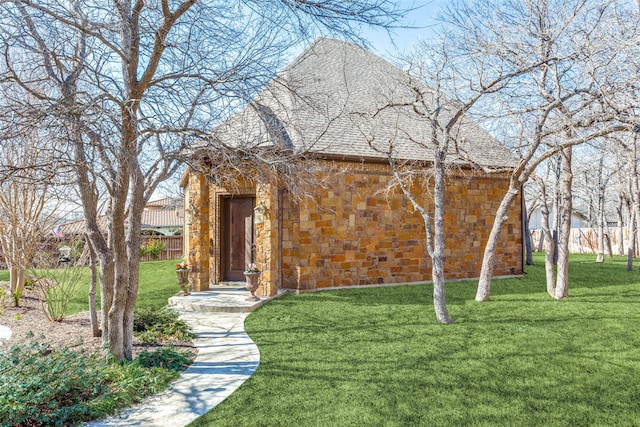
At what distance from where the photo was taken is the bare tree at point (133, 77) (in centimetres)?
437

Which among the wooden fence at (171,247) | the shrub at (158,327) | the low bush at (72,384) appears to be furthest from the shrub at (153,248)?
the low bush at (72,384)

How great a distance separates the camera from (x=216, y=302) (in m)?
9.16

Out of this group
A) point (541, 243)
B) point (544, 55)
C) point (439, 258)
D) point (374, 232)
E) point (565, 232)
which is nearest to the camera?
point (439, 258)

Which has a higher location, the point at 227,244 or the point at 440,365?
the point at 227,244

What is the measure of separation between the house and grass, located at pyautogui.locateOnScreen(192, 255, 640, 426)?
1.76 meters

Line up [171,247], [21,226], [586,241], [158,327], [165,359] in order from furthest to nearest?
[586,241] → [171,247] → [21,226] → [158,327] → [165,359]

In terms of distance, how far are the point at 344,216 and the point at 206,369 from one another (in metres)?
6.43

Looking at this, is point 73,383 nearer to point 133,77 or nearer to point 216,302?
point 133,77

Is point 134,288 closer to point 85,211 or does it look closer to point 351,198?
point 85,211

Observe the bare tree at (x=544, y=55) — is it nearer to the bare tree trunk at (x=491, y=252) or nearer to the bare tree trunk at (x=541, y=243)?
the bare tree trunk at (x=491, y=252)

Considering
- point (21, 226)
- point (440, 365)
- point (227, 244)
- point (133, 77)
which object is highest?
point (133, 77)

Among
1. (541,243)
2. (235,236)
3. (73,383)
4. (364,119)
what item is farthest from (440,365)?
(541,243)

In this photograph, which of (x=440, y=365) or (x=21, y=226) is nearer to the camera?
(x=440, y=365)

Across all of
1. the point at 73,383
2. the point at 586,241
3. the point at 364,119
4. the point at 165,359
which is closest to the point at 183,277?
the point at 165,359
